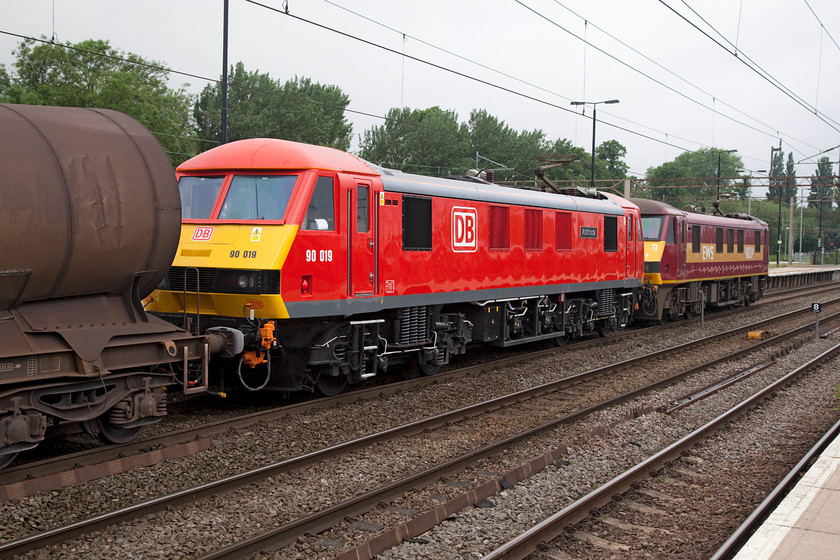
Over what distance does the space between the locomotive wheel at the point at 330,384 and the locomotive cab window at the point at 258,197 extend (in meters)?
2.46

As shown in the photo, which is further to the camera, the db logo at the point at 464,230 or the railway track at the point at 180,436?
the db logo at the point at 464,230

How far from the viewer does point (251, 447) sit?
335 inches

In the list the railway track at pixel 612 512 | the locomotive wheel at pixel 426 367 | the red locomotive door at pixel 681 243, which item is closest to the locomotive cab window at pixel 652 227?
the red locomotive door at pixel 681 243

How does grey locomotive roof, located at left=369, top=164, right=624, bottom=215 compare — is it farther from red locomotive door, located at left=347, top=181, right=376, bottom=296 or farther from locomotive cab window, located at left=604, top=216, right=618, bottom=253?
red locomotive door, located at left=347, top=181, right=376, bottom=296

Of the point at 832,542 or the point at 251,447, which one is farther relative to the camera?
the point at 251,447

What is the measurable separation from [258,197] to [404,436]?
3.71 m

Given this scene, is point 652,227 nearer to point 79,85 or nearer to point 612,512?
point 612,512

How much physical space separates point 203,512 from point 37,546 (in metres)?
1.35

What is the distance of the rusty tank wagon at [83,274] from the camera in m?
6.71

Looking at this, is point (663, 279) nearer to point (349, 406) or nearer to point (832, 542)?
point (349, 406)

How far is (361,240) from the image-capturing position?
1076 cm

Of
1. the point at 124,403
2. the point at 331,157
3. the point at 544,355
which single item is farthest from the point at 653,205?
the point at 124,403

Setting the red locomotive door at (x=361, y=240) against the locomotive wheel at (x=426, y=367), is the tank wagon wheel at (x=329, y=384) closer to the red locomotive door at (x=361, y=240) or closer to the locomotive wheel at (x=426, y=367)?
the red locomotive door at (x=361, y=240)

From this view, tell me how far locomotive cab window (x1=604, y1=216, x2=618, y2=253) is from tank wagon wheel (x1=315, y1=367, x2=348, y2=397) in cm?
908
